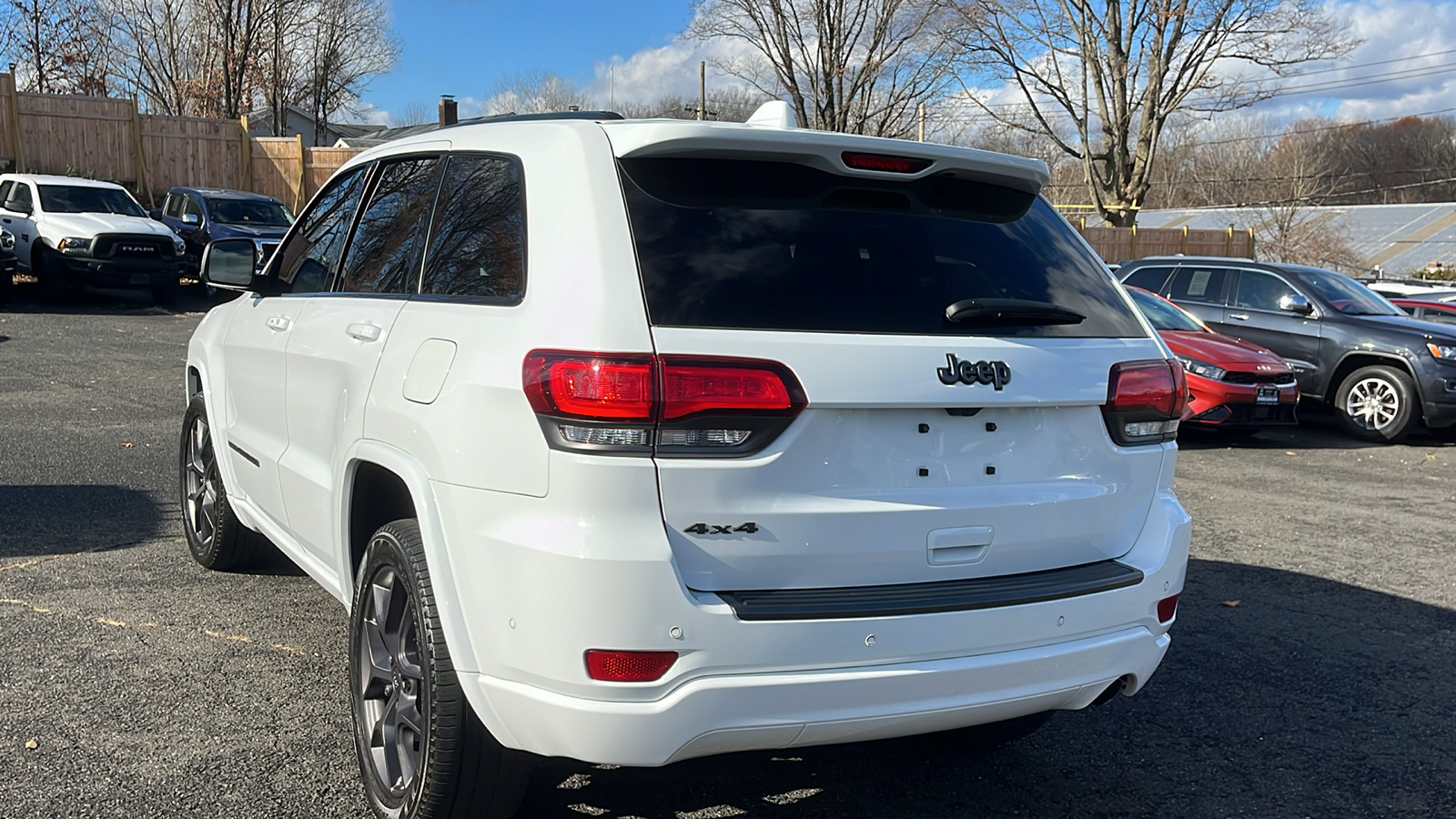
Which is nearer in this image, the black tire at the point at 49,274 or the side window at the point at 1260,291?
the side window at the point at 1260,291

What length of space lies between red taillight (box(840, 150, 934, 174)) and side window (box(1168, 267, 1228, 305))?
11.0m

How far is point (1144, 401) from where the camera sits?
119 inches

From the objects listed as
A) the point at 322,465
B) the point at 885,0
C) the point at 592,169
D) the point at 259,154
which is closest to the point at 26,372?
the point at 322,465

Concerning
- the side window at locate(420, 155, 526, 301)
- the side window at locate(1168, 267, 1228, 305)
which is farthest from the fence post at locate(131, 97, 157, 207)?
the side window at locate(420, 155, 526, 301)

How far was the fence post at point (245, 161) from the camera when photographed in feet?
87.8

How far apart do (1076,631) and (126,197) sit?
19.7 metres

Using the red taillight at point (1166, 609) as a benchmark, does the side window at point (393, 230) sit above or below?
above

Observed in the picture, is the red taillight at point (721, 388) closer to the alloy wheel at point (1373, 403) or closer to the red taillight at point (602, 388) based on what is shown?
the red taillight at point (602, 388)

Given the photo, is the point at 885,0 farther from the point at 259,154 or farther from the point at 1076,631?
the point at 1076,631

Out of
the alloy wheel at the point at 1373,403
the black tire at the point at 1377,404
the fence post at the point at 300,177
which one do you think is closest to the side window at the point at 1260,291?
the black tire at the point at 1377,404

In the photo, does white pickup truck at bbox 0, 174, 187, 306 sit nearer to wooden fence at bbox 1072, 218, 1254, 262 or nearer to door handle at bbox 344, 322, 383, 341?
door handle at bbox 344, 322, 383, 341

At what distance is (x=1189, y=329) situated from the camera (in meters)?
11.4

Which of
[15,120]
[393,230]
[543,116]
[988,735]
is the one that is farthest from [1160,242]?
[543,116]

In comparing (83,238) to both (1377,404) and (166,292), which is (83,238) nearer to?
(166,292)
